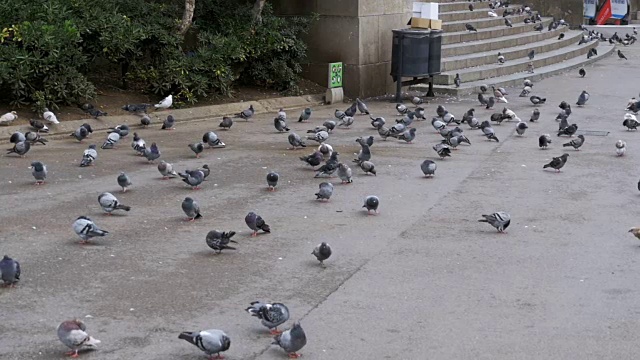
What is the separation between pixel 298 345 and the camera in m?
6.38

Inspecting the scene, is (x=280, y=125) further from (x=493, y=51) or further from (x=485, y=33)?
(x=485, y=33)

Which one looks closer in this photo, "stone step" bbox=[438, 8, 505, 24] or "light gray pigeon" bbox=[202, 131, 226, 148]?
"light gray pigeon" bbox=[202, 131, 226, 148]

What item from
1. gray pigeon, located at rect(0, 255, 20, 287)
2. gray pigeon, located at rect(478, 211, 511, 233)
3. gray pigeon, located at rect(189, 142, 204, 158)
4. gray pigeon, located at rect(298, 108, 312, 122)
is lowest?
gray pigeon, located at rect(298, 108, 312, 122)

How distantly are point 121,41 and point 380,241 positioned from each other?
8.04m

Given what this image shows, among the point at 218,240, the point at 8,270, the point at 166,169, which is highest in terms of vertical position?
the point at 8,270

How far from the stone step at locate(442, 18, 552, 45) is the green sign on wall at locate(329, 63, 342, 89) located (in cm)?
441

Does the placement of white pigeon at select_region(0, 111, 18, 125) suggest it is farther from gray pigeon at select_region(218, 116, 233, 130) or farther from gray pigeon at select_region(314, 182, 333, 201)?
gray pigeon at select_region(314, 182, 333, 201)

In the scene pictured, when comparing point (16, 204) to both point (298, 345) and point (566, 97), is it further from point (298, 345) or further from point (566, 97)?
point (566, 97)

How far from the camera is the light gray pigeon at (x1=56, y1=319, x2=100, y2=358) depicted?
6312mm

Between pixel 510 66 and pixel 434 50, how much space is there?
4.33 m

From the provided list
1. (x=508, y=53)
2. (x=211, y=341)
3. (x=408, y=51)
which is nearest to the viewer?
(x=211, y=341)

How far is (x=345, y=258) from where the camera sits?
8.84m

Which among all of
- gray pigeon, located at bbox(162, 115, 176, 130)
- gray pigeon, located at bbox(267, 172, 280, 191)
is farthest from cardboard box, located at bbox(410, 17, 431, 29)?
gray pigeon, located at bbox(267, 172, 280, 191)

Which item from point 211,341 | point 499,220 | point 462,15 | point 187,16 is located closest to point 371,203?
point 499,220
